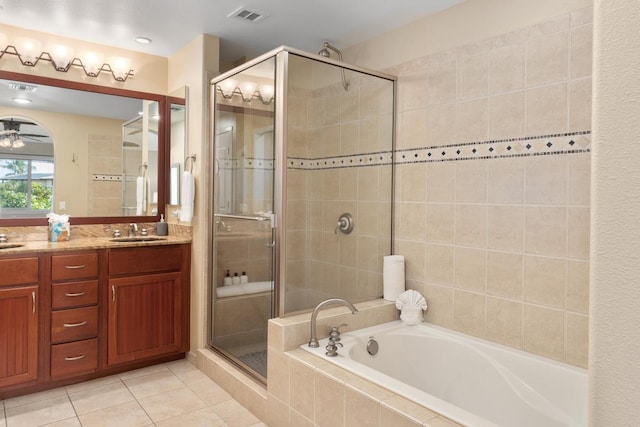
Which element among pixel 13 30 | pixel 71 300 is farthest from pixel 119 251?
pixel 13 30

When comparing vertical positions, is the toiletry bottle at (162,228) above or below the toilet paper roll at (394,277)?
above

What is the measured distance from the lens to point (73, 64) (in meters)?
3.23

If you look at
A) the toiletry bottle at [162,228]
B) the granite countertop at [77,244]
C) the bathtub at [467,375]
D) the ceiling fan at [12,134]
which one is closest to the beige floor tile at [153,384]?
the granite countertop at [77,244]

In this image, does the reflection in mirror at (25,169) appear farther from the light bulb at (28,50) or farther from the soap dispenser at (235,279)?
the soap dispenser at (235,279)

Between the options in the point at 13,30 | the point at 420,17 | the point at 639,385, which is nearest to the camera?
the point at 639,385

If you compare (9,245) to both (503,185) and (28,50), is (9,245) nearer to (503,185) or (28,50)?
(28,50)

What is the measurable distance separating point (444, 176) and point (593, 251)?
197 cm

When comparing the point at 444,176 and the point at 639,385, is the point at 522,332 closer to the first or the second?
the point at 444,176

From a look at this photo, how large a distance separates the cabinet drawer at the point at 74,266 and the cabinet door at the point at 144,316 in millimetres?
153

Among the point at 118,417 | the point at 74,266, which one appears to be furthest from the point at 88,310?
the point at 118,417

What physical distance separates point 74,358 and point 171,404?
77 cm

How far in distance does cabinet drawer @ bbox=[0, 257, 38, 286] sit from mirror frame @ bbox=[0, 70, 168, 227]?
1.79 feet

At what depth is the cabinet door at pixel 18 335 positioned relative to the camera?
2.60m

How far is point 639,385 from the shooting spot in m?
0.61
